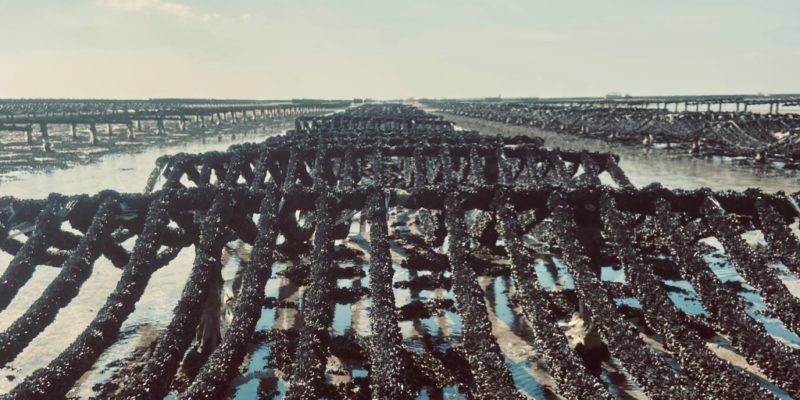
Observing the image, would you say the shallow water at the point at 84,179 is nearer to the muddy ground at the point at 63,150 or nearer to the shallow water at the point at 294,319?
the muddy ground at the point at 63,150

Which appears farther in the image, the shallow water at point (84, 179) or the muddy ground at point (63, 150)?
the muddy ground at point (63, 150)

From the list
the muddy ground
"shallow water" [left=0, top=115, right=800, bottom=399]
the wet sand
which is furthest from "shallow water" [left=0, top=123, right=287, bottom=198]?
the wet sand

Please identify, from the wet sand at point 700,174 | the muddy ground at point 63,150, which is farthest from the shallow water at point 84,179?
the wet sand at point 700,174

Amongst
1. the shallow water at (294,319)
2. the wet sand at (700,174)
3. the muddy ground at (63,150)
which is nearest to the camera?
the shallow water at (294,319)

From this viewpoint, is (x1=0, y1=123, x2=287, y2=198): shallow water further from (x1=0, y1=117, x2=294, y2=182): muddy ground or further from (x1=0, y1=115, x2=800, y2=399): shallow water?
(x1=0, y1=115, x2=800, y2=399): shallow water

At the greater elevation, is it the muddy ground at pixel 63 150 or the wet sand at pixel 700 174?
the muddy ground at pixel 63 150

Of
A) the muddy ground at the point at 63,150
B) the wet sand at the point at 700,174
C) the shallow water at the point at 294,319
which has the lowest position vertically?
the shallow water at the point at 294,319

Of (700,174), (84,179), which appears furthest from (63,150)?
(700,174)

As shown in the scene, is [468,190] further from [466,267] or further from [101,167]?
[101,167]

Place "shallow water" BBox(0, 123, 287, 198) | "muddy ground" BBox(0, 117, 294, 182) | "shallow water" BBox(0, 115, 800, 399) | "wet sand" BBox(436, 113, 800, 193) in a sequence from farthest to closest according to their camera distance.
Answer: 1. "muddy ground" BBox(0, 117, 294, 182)
2. "wet sand" BBox(436, 113, 800, 193)
3. "shallow water" BBox(0, 123, 287, 198)
4. "shallow water" BBox(0, 115, 800, 399)

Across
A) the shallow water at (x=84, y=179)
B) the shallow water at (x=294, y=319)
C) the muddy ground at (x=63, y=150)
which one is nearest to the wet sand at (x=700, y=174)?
the shallow water at (x=294, y=319)

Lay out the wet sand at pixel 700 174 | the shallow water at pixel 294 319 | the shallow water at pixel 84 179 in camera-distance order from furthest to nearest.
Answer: the wet sand at pixel 700 174 → the shallow water at pixel 84 179 → the shallow water at pixel 294 319

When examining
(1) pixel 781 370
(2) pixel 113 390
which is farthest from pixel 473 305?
(2) pixel 113 390
